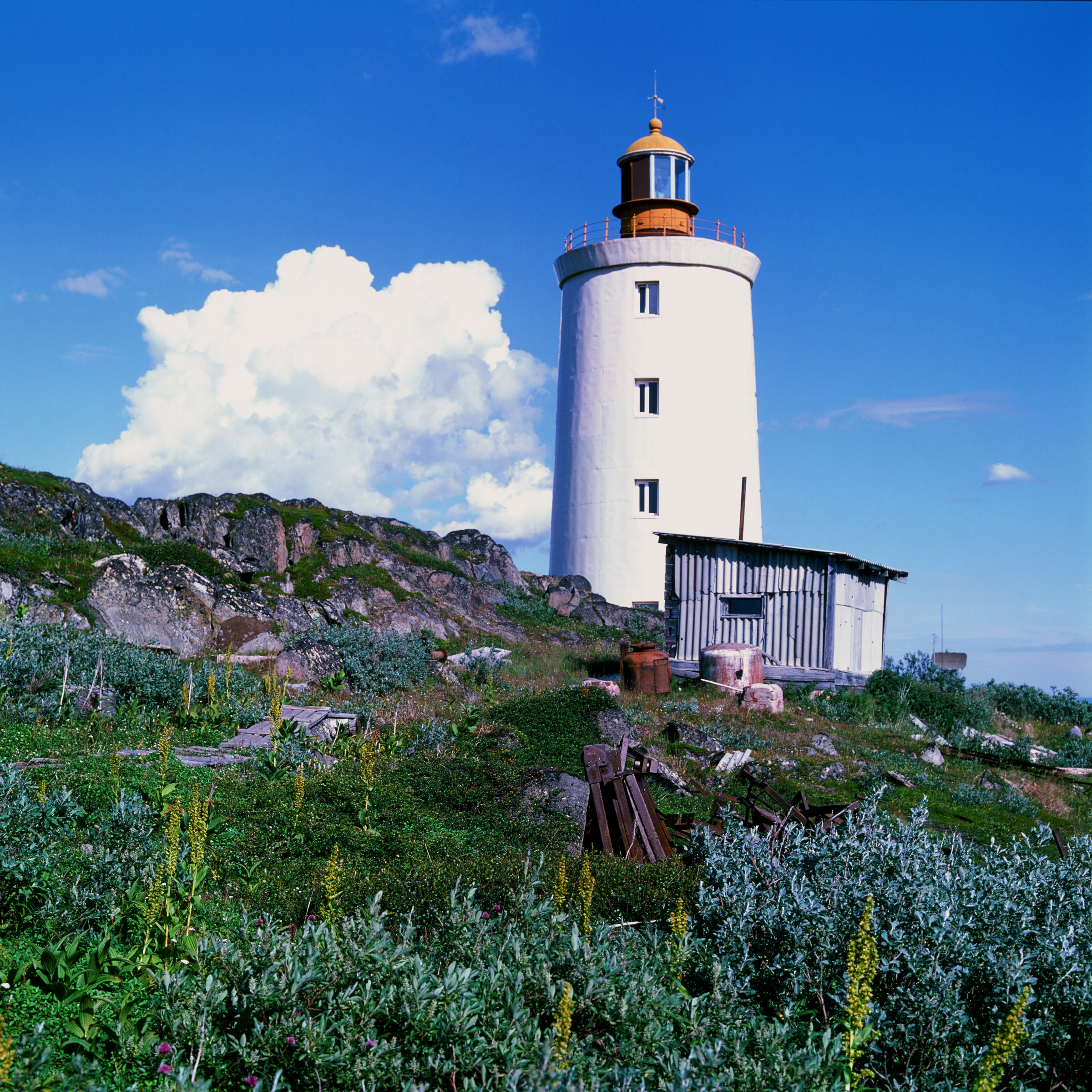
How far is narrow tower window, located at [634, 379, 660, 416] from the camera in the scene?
3019cm

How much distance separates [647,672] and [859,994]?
1574cm

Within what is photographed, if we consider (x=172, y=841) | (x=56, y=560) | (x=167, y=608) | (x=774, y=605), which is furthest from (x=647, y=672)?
(x=172, y=841)

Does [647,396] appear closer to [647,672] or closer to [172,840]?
[647,672]

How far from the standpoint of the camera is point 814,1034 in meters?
4.36

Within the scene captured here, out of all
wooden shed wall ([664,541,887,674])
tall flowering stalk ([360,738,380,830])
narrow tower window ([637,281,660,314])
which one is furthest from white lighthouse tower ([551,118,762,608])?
tall flowering stalk ([360,738,380,830])

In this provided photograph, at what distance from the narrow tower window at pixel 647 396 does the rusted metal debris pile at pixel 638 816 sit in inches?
878

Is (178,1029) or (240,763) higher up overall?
(240,763)

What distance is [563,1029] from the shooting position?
11.1ft

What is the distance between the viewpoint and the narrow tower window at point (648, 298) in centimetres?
3044

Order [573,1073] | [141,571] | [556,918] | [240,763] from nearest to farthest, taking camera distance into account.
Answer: [573,1073] → [556,918] → [240,763] → [141,571]

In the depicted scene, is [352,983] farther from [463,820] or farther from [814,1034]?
[463,820]

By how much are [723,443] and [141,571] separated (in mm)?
18799

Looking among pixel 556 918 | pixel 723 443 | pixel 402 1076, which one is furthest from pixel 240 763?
pixel 723 443

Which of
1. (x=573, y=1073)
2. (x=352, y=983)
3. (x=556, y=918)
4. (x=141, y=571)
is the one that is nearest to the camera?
(x=573, y=1073)
